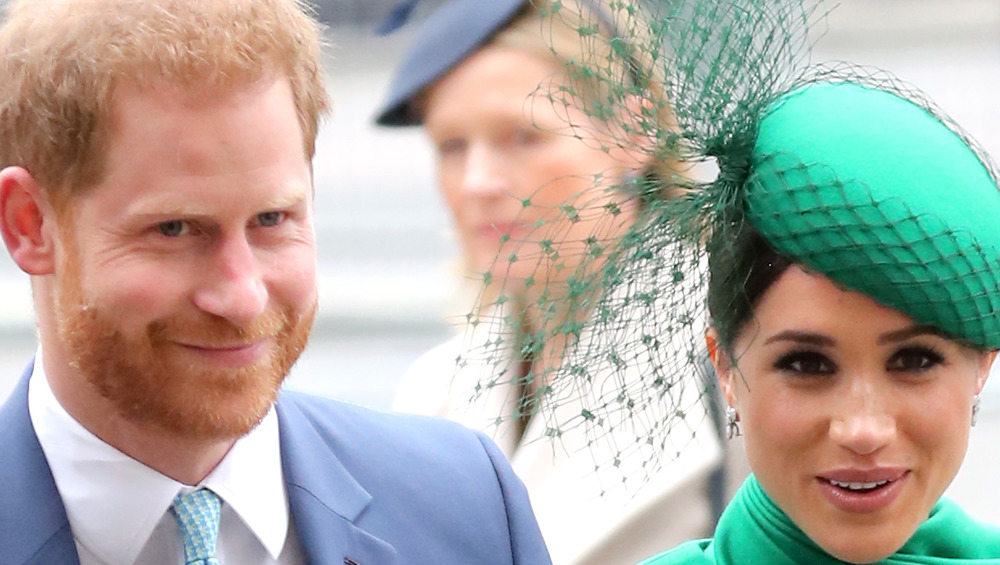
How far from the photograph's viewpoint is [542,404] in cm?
226

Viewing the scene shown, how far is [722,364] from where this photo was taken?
7.46 feet

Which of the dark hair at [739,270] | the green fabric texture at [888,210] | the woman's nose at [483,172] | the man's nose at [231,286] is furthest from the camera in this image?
the woman's nose at [483,172]

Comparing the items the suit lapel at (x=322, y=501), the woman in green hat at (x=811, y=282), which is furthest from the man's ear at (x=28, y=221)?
the woman in green hat at (x=811, y=282)

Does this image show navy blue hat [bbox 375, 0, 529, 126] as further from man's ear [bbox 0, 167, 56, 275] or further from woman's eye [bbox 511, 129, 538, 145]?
man's ear [bbox 0, 167, 56, 275]

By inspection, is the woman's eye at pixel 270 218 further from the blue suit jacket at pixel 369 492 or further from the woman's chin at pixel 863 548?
the woman's chin at pixel 863 548

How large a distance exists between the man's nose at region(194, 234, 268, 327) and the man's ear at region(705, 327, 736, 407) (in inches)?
28.3

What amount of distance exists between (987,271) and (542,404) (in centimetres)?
67

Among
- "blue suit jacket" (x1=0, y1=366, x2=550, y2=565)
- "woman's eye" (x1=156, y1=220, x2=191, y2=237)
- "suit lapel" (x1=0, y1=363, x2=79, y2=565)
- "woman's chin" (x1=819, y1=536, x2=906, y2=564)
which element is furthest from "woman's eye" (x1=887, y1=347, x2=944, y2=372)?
"suit lapel" (x1=0, y1=363, x2=79, y2=565)

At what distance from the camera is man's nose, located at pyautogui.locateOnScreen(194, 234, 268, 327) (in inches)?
73.5

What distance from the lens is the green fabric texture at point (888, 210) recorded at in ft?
6.72

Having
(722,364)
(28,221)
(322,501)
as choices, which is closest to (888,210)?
(722,364)

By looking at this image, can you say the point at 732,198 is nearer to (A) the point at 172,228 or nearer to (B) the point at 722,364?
(B) the point at 722,364

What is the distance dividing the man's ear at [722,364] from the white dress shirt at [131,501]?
2.26ft

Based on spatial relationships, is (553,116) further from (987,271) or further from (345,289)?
(345,289)
